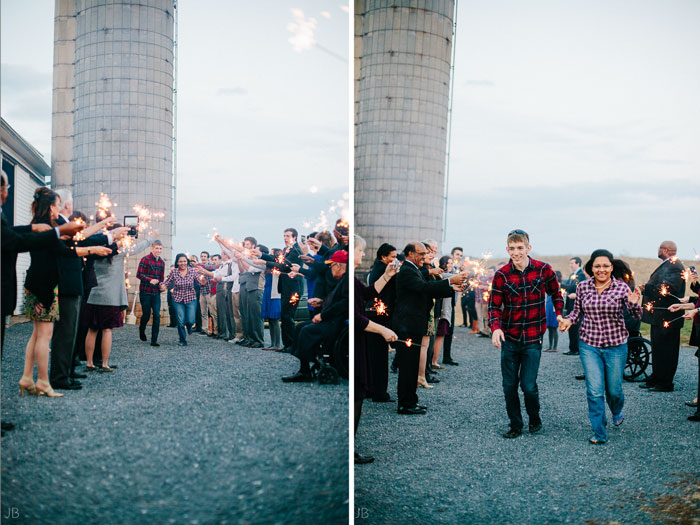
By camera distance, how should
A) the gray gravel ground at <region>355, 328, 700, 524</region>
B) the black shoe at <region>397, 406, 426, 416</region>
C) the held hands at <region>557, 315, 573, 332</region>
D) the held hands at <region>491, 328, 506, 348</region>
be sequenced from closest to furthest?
the gray gravel ground at <region>355, 328, 700, 524</region>
the held hands at <region>557, 315, 573, 332</region>
the held hands at <region>491, 328, 506, 348</region>
the black shoe at <region>397, 406, 426, 416</region>

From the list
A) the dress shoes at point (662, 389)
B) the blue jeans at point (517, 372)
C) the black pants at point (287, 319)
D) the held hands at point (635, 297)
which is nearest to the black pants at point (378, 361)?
the blue jeans at point (517, 372)

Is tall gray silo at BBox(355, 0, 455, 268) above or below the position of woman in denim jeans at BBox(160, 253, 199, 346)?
above

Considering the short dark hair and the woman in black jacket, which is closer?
the woman in black jacket

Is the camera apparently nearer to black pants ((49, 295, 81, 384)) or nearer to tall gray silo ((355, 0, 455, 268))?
black pants ((49, 295, 81, 384))

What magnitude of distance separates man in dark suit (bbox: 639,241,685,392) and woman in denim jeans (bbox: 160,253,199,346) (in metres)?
3.78

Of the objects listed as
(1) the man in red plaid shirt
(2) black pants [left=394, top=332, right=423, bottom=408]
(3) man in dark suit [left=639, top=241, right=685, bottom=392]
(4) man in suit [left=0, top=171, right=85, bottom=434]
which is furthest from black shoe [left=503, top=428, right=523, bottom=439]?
(4) man in suit [left=0, top=171, right=85, bottom=434]

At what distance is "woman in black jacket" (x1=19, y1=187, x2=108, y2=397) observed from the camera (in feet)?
6.51

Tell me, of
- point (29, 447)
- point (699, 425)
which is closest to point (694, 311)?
point (699, 425)

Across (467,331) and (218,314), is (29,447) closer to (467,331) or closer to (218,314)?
(218,314)

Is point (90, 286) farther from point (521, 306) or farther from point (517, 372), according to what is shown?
point (517, 372)

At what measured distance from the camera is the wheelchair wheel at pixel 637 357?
602cm

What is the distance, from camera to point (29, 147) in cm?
202

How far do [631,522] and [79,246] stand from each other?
3.09 m

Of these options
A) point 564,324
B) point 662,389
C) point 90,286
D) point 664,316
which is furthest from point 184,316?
point 662,389
